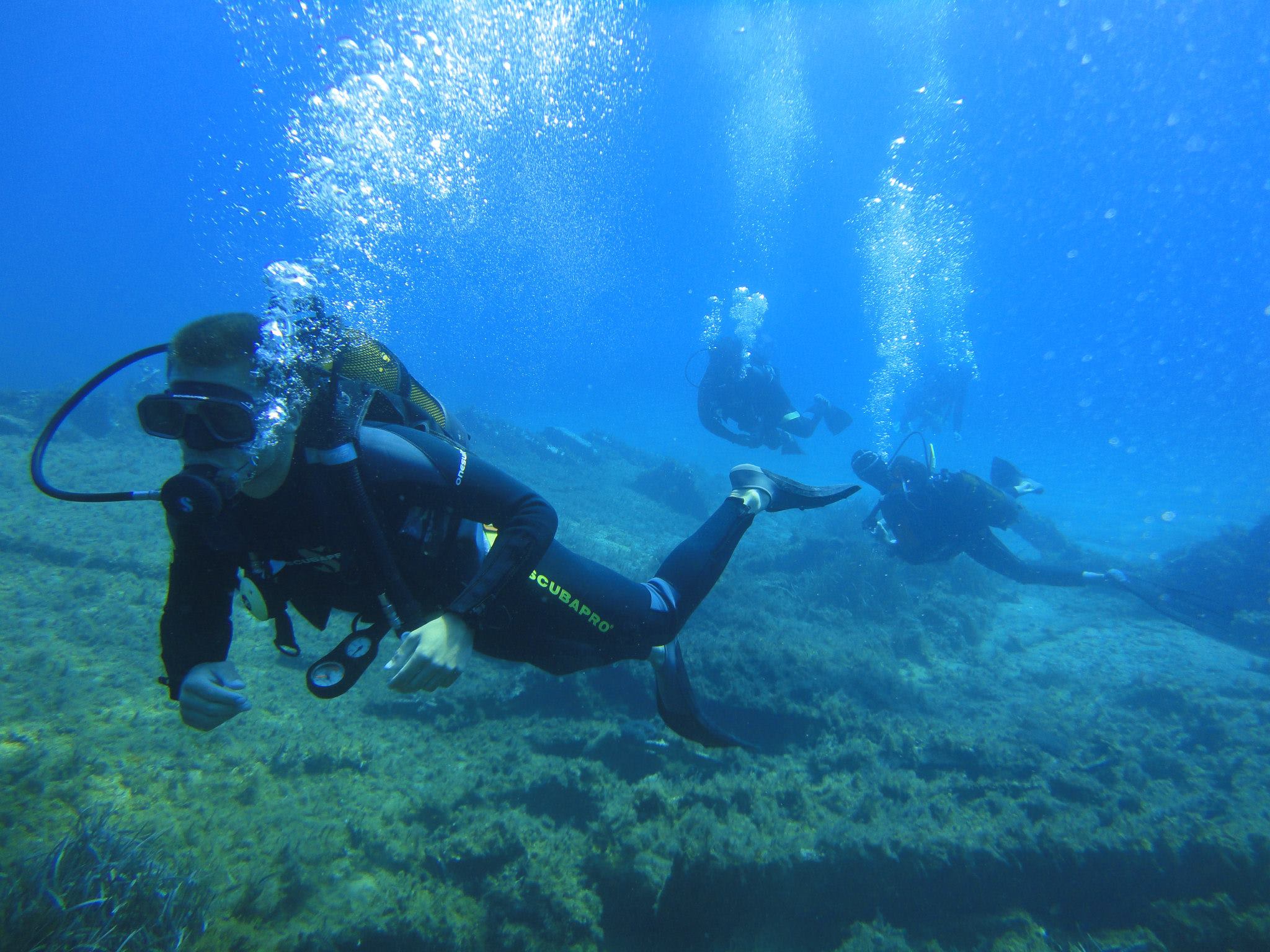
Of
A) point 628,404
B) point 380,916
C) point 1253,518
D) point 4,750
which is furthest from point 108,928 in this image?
point 628,404

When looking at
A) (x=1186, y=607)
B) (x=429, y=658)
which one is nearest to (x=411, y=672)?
(x=429, y=658)

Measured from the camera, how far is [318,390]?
186cm

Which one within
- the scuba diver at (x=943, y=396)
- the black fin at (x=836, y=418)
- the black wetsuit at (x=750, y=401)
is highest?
the scuba diver at (x=943, y=396)

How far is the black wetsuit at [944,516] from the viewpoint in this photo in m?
7.81

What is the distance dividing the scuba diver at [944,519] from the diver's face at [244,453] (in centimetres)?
804

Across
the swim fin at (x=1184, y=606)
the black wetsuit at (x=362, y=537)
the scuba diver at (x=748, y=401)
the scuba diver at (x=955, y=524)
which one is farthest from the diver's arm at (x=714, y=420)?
the black wetsuit at (x=362, y=537)

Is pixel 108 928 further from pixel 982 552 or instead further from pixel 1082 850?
pixel 982 552

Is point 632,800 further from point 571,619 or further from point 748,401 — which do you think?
point 748,401

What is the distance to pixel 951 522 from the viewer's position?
7.90 m

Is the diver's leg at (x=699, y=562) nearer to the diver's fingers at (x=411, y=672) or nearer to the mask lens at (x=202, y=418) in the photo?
the diver's fingers at (x=411, y=672)

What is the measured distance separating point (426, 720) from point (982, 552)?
855 centimetres

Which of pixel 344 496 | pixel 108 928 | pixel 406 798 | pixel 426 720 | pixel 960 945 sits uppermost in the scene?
pixel 344 496

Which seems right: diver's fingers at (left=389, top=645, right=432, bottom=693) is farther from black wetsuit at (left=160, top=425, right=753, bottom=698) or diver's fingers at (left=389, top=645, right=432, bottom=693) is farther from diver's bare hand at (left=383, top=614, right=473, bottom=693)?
black wetsuit at (left=160, top=425, right=753, bottom=698)

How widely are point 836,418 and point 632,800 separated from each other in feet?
38.8
